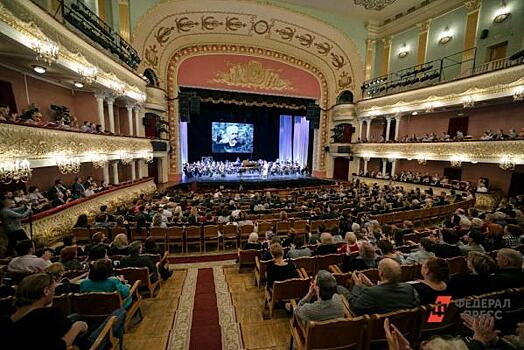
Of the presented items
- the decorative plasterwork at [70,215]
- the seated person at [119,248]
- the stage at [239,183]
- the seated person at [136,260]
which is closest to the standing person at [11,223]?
the decorative plasterwork at [70,215]

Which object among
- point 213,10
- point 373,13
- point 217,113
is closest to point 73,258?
point 213,10

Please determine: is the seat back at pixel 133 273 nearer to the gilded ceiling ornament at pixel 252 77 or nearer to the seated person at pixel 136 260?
the seated person at pixel 136 260

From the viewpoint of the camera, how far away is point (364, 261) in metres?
3.50

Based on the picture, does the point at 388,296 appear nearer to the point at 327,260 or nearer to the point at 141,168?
the point at 327,260

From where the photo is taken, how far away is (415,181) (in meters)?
14.3

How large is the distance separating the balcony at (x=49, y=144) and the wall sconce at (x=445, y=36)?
1878cm

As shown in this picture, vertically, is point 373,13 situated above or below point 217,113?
above

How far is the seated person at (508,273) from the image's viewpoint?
2607mm

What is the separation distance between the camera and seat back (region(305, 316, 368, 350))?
6.89 ft

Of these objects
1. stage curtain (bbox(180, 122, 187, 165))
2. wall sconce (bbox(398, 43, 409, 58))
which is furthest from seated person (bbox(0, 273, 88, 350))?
wall sconce (bbox(398, 43, 409, 58))

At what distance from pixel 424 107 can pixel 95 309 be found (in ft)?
54.1

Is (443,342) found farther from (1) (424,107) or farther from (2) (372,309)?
(1) (424,107)

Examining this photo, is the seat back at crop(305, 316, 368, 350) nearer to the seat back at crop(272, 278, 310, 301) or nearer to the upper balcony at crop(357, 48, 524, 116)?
the seat back at crop(272, 278, 310, 301)

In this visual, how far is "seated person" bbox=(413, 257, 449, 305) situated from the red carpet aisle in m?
2.32
